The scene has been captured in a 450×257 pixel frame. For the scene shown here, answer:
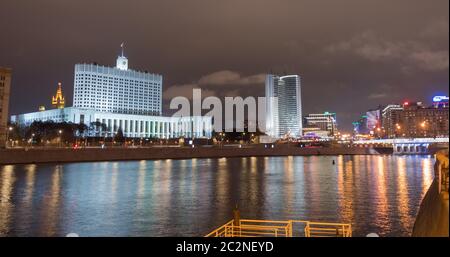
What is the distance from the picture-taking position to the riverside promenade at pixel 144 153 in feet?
265

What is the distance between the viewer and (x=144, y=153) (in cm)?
10825

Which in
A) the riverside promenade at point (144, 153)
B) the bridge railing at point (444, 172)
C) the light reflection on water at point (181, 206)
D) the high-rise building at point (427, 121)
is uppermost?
the high-rise building at point (427, 121)

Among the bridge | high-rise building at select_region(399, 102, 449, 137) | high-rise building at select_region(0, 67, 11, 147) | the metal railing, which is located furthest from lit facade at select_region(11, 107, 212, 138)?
the metal railing

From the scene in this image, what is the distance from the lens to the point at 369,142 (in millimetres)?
173625

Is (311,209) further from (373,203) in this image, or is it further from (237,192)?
(237,192)

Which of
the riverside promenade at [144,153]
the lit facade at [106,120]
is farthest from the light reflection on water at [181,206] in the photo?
the lit facade at [106,120]

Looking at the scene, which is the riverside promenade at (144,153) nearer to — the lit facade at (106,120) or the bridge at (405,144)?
the bridge at (405,144)

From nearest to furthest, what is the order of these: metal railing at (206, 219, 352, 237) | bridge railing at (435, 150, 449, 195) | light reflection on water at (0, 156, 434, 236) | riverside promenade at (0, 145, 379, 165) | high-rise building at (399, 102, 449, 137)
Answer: bridge railing at (435, 150, 449, 195), metal railing at (206, 219, 352, 237), light reflection on water at (0, 156, 434, 236), riverside promenade at (0, 145, 379, 165), high-rise building at (399, 102, 449, 137)

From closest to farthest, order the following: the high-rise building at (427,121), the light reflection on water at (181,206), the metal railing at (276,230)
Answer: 1. the metal railing at (276,230)
2. the light reflection on water at (181,206)
3. the high-rise building at (427,121)

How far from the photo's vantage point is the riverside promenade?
265ft

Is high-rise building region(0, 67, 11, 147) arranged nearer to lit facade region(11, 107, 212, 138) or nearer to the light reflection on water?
lit facade region(11, 107, 212, 138)

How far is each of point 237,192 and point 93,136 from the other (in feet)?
443
